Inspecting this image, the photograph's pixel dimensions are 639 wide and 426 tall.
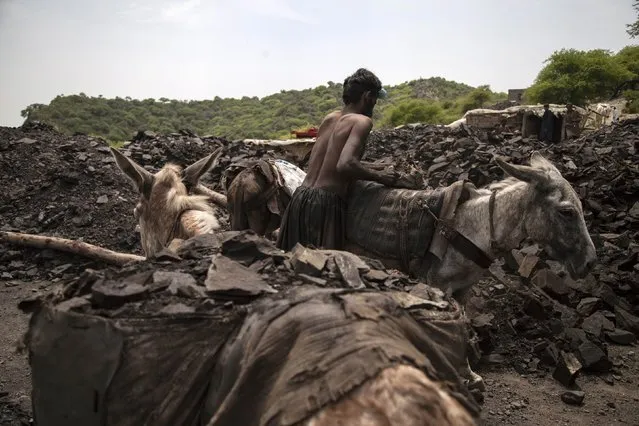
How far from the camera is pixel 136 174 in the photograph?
4.16 metres

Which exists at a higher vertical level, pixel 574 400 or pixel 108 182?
pixel 108 182

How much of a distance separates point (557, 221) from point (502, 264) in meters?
3.10

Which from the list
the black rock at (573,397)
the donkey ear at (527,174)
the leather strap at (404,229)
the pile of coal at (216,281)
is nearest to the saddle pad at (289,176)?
the leather strap at (404,229)

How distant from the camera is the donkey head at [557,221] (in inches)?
163

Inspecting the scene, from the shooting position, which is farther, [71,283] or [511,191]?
[511,191]

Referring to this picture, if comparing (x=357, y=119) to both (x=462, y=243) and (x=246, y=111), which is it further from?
(x=246, y=111)

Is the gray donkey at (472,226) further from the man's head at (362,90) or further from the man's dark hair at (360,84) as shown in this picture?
the man's dark hair at (360,84)

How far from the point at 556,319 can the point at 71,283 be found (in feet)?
17.7

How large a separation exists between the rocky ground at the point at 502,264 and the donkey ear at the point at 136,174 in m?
1.66

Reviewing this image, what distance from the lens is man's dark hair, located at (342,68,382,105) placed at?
452cm

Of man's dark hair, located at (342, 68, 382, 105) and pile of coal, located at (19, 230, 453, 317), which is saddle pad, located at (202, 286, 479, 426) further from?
man's dark hair, located at (342, 68, 382, 105)

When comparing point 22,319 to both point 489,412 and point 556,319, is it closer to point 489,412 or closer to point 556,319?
point 489,412

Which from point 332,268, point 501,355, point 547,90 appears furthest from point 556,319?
point 547,90

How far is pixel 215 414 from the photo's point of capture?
1460 mm
